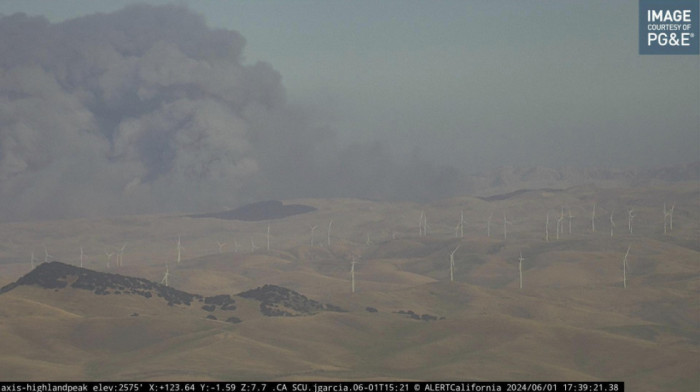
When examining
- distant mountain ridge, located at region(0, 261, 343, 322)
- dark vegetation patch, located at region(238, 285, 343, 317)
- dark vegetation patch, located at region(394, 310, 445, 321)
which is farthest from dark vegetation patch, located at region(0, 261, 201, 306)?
dark vegetation patch, located at region(394, 310, 445, 321)

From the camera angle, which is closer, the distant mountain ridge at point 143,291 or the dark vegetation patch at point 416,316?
the distant mountain ridge at point 143,291

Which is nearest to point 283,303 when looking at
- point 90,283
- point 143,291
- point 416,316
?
point 416,316

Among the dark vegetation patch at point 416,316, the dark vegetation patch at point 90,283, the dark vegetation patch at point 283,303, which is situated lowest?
the dark vegetation patch at point 416,316

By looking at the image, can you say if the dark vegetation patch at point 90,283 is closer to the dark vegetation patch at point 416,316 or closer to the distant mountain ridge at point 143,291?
the distant mountain ridge at point 143,291

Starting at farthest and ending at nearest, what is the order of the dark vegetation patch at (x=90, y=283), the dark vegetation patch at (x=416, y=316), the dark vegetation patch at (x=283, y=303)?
the dark vegetation patch at (x=416, y=316)
the dark vegetation patch at (x=283, y=303)
the dark vegetation patch at (x=90, y=283)

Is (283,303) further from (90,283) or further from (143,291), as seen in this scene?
(90,283)

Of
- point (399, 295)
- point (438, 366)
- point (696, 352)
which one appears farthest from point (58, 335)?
point (399, 295)

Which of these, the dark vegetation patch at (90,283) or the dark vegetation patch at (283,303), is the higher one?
the dark vegetation patch at (90,283)

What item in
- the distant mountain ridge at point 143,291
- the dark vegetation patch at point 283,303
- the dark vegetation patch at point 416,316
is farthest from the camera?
the dark vegetation patch at point 416,316

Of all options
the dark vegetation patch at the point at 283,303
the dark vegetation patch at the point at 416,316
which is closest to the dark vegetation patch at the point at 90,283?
the dark vegetation patch at the point at 283,303
